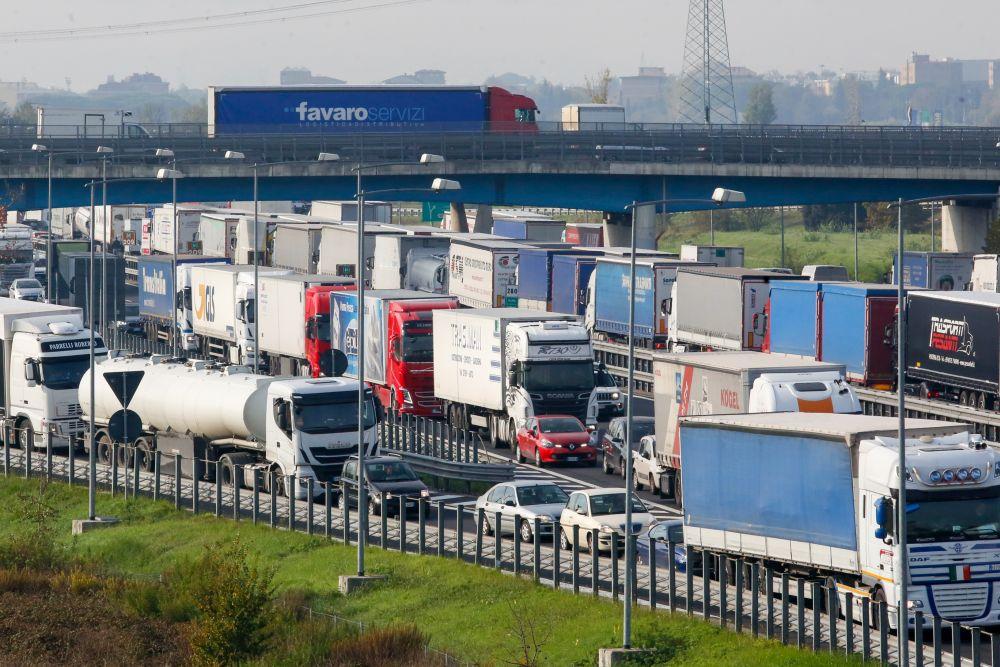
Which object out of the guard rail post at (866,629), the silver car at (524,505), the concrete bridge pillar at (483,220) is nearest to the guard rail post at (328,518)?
the silver car at (524,505)

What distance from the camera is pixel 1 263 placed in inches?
3780

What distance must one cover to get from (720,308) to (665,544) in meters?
28.0

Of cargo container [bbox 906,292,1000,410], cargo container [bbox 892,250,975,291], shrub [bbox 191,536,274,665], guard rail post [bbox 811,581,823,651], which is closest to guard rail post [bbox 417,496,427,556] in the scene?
shrub [bbox 191,536,274,665]

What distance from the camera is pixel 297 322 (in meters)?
59.3

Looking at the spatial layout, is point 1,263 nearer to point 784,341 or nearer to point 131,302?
point 131,302

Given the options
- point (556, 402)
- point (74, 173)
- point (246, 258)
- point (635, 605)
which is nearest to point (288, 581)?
point (635, 605)

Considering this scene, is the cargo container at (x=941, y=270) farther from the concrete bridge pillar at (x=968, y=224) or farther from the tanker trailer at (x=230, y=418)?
the tanker trailer at (x=230, y=418)

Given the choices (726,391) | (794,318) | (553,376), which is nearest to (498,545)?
(726,391)

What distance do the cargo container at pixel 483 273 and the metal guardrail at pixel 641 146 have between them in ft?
47.6

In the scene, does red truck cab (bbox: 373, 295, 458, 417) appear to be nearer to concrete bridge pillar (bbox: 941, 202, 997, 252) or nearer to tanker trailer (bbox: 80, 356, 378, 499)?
tanker trailer (bbox: 80, 356, 378, 499)

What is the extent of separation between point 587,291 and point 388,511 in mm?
32615

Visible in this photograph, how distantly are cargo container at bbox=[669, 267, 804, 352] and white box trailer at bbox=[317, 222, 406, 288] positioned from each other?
15.4 m

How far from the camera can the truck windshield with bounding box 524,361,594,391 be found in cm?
4600

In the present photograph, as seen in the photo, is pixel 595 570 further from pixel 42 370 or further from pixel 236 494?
pixel 42 370
